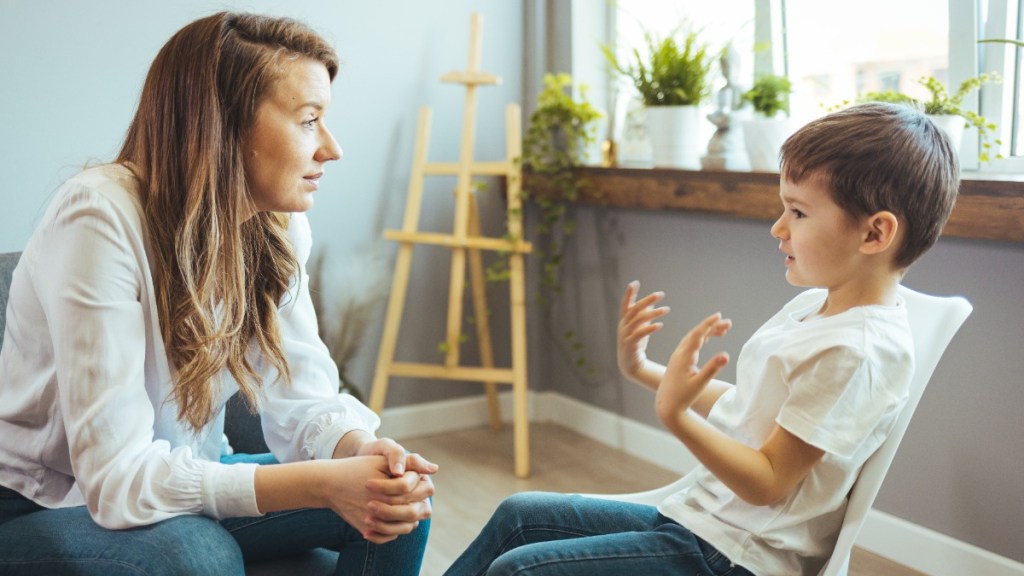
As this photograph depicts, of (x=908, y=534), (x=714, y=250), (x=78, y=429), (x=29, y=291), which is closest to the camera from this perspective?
(x=78, y=429)

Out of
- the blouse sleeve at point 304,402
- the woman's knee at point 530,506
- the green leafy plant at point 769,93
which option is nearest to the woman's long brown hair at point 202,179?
the blouse sleeve at point 304,402

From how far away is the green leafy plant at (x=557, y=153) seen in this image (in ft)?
10.6

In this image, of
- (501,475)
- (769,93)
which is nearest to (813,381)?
(769,93)

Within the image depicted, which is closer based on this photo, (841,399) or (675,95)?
(841,399)

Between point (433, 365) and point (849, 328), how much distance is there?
2.17m

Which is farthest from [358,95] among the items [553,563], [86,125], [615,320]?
[553,563]

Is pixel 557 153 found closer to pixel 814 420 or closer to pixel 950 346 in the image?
pixel 950 346

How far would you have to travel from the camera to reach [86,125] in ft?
9.20

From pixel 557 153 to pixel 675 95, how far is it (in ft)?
1.46

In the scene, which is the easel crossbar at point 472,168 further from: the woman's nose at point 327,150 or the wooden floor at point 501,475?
the woman's nose at point 327,150

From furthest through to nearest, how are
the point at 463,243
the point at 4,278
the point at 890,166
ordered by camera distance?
the point at 463,243, the point at 4,278, the point at 890,166

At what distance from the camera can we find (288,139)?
152cm

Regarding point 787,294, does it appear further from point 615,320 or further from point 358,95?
point 358,95

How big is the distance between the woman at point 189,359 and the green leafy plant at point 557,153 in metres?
1.71
